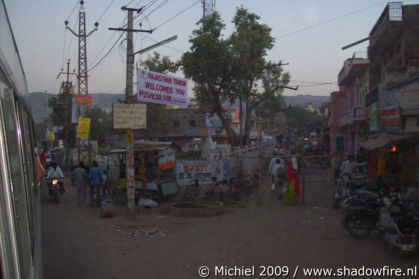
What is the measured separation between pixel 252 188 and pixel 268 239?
748 cm

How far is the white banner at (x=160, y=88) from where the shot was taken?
9930mm

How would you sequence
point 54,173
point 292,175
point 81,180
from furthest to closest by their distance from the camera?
point 54,173, point 81,180, point 292,175

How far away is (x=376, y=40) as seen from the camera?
16.8m

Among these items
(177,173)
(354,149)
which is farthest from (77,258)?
(354,149)

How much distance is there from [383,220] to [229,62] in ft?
70.5

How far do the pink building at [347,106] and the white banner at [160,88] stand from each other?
11.3 metres

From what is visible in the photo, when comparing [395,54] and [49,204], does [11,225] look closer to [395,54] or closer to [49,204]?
[49,204]

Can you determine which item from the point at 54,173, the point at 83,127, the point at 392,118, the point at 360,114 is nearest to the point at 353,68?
the point at 360,114

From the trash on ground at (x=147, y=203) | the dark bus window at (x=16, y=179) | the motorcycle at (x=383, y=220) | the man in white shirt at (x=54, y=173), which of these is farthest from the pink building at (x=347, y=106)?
the dark bus window at (x=16, y=179)

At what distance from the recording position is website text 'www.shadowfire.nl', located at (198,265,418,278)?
5926mm

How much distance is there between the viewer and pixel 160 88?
407 inches

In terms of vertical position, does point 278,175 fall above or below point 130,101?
below

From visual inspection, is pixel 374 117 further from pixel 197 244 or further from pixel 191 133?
pixel 191 133

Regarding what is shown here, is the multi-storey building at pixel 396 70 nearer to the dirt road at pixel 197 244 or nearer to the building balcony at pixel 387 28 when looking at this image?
the building balcony at pixel 387 28
